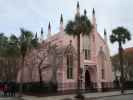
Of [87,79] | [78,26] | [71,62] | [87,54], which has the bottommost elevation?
[87,79]

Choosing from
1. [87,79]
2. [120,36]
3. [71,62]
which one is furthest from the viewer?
[87,79]

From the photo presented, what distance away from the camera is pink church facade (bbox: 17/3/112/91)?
40688mm

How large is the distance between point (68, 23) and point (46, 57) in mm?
12274

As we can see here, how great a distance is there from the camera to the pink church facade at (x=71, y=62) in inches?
1602

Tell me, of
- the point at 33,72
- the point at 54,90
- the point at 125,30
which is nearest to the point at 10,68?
the point at 33,72

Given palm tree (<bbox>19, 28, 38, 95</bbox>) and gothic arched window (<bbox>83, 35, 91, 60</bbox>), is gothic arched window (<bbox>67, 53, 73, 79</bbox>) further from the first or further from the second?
palm tree (<bbox>19, 28, 38, 95</bbox>)

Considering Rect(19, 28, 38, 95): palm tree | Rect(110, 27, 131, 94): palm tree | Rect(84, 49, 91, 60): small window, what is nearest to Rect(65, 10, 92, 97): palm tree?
Rect(19, 28, 38, 95): palm tree

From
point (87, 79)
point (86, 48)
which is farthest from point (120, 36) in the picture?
point (87, 79)

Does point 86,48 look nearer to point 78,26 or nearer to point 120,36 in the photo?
point 120,36

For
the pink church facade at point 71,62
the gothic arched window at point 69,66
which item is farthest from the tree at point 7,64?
the gothic arched window at point 69,66

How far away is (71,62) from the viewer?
4197 centimetres

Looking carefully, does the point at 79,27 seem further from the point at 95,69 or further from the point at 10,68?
the point at 10,68

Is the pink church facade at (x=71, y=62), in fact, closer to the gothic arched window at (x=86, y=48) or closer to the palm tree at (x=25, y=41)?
the gothic arched window at (x=86, y=48)

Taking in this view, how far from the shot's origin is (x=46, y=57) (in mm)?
42375
